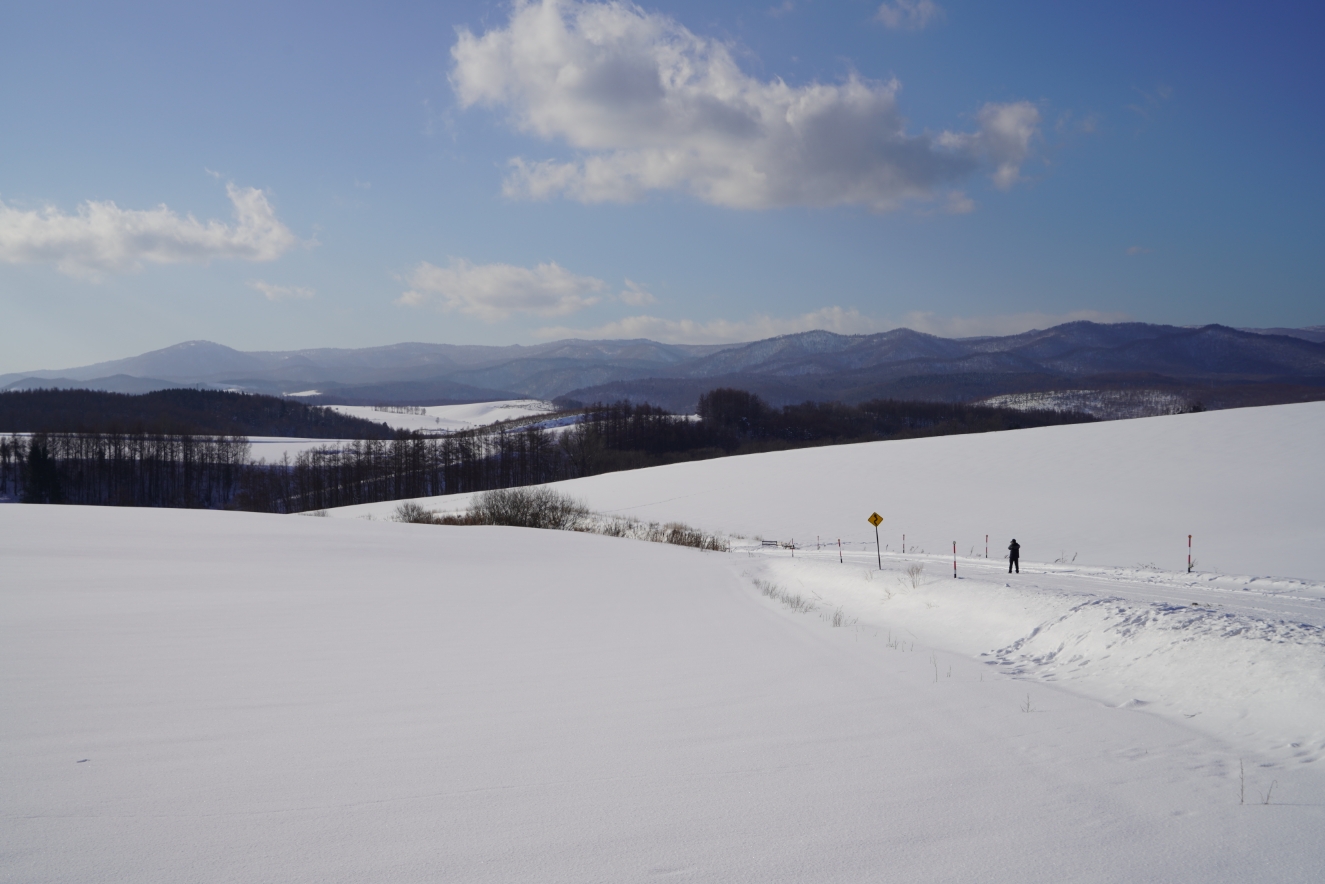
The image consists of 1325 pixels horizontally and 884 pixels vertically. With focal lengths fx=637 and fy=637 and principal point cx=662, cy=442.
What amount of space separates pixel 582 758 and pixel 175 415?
6615 inches

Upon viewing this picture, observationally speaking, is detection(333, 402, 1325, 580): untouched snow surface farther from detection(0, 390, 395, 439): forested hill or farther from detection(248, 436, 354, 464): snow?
detection(0, 390, 395, 439): forested hill

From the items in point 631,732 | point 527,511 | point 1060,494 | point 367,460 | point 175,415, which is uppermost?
point 175,415

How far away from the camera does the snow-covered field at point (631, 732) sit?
3.31m

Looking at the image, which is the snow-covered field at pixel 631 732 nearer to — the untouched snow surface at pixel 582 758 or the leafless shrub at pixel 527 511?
the untouched snow surface at pixel 582 758

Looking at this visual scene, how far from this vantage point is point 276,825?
338 cm

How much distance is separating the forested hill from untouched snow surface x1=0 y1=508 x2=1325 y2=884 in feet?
379

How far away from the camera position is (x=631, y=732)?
5.01 metres

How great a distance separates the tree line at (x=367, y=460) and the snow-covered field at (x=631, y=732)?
66712 mm

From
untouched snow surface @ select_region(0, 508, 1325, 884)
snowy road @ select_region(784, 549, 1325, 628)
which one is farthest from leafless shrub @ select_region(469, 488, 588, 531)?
untouched snow surface @ select_region(0, 508, 1325, 884)

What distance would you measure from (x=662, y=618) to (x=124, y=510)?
69.9 ft

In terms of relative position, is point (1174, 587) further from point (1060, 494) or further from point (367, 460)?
point (367, 460)

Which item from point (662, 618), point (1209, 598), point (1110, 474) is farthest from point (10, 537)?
point (1110, 474)

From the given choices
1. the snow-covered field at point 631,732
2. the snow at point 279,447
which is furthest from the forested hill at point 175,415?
the snow-covered field at point 631,732

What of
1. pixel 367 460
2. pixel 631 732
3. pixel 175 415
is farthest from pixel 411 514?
pixel 175 415
